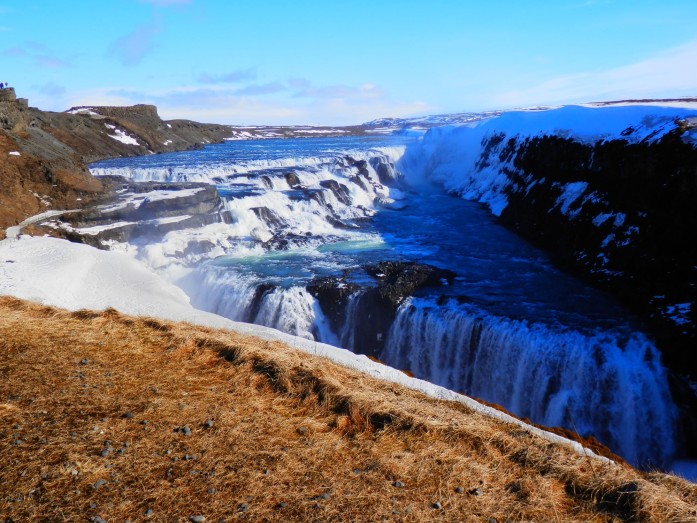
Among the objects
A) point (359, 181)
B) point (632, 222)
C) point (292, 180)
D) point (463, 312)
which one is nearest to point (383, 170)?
point (359, 181)

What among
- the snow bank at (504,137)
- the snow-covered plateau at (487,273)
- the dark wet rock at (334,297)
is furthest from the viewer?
the snow bank at (504,137)

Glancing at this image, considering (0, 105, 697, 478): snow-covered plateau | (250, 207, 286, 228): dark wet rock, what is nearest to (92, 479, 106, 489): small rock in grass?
(0, 105, 697, 478): snow-covered plateau

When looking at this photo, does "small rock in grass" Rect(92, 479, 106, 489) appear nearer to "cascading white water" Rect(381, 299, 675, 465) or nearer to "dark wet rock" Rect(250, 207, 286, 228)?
"cascading white water" Rect(381, 299, 675, 465)

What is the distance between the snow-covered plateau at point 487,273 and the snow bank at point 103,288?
97 millimetres

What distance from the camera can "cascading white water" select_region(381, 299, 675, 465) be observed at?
40.5 ft

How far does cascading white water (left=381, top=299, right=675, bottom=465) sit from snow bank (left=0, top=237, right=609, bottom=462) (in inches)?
218

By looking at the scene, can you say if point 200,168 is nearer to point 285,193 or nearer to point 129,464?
point 285,193

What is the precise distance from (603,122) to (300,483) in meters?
26.4

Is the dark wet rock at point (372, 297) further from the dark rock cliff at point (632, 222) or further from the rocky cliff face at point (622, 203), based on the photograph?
the rocky cliff face at point (622, 203)

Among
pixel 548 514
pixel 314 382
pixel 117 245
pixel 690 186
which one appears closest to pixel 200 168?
pixel 117 245

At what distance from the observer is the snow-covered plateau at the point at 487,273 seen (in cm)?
1296

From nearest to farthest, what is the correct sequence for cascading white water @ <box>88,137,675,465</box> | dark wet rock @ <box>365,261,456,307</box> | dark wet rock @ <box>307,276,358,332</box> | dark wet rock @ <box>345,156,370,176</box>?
cascading white water @ <box>88,137,675,465</box>, dark wet rock @ <box>365,261,456,307</box>, dark wet rock @ <box>307,276,358,332</box>, dark wet rock @ <box>345,156,370,176</box>

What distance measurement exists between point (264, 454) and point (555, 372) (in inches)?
414

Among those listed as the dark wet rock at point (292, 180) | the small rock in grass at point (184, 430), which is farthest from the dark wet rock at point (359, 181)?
the small rock in grass at point (184, 430)
